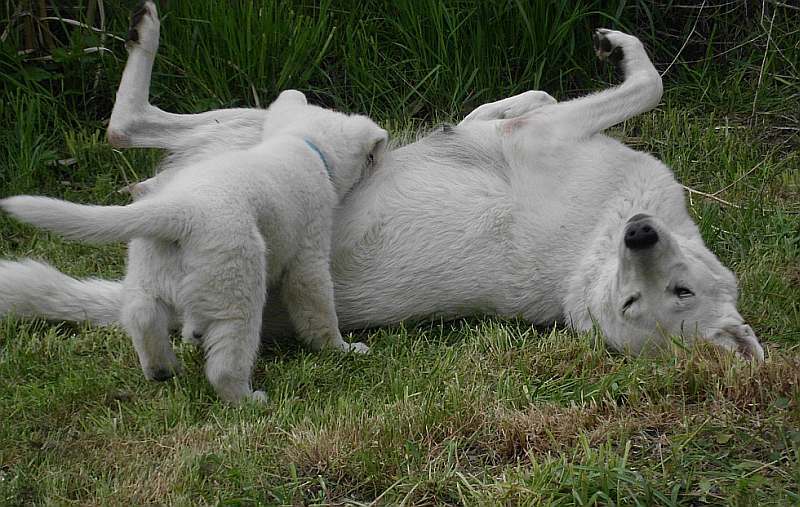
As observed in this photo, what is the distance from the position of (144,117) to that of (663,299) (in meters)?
2.41

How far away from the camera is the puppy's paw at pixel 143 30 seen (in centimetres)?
498

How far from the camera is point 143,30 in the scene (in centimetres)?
498

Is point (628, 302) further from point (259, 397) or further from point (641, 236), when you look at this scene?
point (259, 397)

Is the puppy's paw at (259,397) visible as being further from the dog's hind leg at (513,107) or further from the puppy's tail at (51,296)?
the dog's hind leg at (513,107)

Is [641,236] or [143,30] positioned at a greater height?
[143,30]

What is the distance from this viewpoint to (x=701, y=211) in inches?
213

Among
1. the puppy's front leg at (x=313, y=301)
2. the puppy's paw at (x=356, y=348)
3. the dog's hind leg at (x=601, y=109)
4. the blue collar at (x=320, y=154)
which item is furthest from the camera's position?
the dog's hind leg at (x=601, y=109)

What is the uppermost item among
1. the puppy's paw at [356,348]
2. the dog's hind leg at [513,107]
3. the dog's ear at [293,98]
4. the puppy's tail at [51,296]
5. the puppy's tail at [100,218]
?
the puppy's tail at [100,218]

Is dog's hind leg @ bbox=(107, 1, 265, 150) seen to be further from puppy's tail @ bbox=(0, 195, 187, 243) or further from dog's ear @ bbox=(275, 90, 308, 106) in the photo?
puppy's tail @ bbox=(0, 195, 187, 243)

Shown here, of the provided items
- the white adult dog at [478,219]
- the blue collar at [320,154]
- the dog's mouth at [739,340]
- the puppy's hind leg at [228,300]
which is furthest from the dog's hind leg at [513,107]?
the puppy's hind leg at [228,300]

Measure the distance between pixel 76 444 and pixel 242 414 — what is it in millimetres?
531

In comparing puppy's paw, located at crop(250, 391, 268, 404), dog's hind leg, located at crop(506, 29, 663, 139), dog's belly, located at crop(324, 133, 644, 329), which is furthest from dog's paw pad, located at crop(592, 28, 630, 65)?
puppy's paw, located at crop(250, 391, 268, 404)

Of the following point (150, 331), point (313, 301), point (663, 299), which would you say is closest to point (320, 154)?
point (313, 301)

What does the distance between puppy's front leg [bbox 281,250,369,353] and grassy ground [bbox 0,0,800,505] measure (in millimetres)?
99
